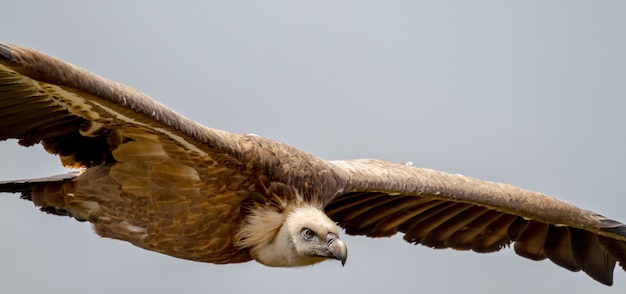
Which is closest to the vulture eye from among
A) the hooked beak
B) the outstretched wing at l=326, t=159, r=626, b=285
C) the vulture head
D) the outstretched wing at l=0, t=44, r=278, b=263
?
the vulture head

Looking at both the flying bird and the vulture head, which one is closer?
the flying bird

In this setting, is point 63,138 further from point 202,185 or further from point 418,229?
point 418,229

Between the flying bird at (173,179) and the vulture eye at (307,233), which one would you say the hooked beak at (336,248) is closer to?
the flying bird at (173,179)

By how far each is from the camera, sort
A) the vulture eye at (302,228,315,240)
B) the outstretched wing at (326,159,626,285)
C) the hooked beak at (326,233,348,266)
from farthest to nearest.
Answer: the outstretched wing at (326,159,626,285) → the vulture eye at (302,228,315,240) → the hooked beak at (326,233,348,266)

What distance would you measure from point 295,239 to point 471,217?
109 inches

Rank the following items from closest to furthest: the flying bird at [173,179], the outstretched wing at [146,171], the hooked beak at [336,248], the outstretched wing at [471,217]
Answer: the flying bird at [173,179] < the outstretched wing at [146,171] < the hooked beak at [336,248] < the outstretched wing at [471,217]

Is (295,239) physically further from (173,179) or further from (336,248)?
(173,179)

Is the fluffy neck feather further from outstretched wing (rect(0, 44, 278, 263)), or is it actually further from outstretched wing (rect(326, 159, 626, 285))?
outstretched wing (rect(326, 159, 626, 285))

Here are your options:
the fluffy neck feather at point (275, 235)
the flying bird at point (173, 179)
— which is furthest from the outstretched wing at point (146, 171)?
the fluffy neck feather at point (275, 235)

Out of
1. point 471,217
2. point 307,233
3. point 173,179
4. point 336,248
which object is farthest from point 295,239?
point 471,217

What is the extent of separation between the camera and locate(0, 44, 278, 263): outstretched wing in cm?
859

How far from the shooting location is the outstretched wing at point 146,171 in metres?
8.59

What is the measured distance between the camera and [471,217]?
11.7 m

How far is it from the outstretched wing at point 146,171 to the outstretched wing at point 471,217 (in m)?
1.26
